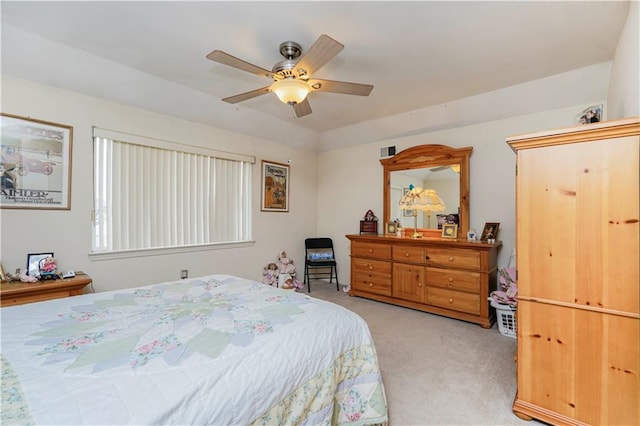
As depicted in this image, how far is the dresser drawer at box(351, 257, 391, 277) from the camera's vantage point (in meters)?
3.80

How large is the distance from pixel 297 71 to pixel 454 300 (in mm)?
2881

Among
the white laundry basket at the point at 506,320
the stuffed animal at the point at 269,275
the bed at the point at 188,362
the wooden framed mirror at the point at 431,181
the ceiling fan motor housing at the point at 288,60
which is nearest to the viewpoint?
the bed at the point at 188,362

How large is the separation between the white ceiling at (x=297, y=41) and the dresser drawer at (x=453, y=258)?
5.84 ft

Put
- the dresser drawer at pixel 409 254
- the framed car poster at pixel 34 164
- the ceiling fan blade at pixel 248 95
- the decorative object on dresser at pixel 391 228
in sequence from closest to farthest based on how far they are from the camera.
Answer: the ceiling fan blade at pixel 248 95 < the framed car poster at pixel 34 164 < the dresser drawer at pixel 409 254 < the decorative object on dresser at pixel 391 228

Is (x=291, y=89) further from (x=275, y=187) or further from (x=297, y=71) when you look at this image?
(x=275, y=187)

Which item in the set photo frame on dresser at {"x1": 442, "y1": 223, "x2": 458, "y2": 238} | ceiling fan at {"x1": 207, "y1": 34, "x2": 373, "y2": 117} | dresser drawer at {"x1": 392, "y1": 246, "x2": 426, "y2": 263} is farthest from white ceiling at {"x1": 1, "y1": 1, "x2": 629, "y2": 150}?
dresser drawer at {"x1": 392, "y1": 246, "x2": 426, "y2": 263}

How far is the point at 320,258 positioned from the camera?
4.82 metres

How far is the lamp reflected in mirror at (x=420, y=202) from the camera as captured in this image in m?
3.82

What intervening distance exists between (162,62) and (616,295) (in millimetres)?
3577

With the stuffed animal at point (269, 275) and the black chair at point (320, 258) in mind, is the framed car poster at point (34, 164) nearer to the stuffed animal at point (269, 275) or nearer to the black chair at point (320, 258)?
the stuffed animal at point (269, 275)

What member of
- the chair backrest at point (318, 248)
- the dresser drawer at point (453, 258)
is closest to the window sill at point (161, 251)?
the chair backrest at point (318, 248)

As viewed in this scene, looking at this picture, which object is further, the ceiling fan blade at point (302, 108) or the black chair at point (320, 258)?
the black chair at point (320, 258)

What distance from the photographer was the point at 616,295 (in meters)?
1.45

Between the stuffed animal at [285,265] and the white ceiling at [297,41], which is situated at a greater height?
the white ceiling at [297,41]
